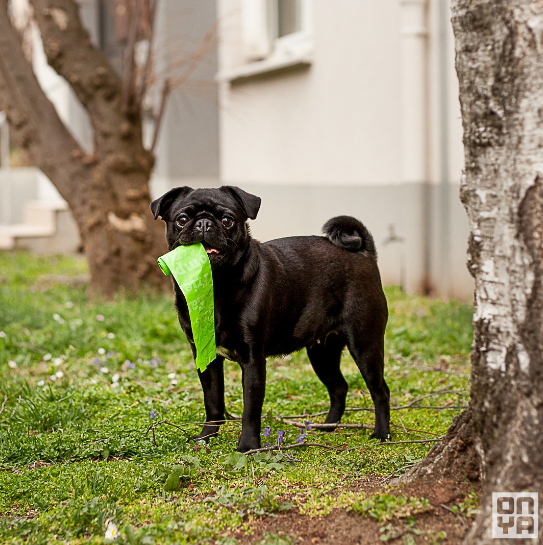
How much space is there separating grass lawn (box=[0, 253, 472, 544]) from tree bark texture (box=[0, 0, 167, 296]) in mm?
1001

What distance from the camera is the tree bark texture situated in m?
7.89

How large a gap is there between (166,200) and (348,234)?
3.34ft

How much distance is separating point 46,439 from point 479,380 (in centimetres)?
217

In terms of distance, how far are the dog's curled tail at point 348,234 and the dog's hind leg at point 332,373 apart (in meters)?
0.50

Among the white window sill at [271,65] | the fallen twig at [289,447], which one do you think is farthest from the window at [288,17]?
the fallen twig at [289,447]

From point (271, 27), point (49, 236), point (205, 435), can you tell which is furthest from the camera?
point (49, 236)

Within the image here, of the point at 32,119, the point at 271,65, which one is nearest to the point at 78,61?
the point at 32,119

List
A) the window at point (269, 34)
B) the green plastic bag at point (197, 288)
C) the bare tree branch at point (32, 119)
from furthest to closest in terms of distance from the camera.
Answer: the window at point (269, 34), the bare tree branch at point (32, 119), the green plastic bag at point (197, 288)

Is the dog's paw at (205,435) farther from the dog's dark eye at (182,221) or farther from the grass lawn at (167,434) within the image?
the dog's dark eye at (182,221)

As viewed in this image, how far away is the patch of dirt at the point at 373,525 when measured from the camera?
2537 millimetres

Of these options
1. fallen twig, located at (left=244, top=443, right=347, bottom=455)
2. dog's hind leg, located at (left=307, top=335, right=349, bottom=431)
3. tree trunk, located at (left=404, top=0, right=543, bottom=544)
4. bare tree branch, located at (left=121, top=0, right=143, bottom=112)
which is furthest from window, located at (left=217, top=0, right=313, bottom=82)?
tree trunk, located at (left=404, top=0, right=543, bottom=544)

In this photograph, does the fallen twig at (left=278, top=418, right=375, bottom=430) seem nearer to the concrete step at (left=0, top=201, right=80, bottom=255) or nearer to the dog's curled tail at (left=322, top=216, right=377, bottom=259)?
the dog's curled tail at (left=322, top=216, right=377, bottom=259)

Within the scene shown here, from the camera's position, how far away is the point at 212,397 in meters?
3.84

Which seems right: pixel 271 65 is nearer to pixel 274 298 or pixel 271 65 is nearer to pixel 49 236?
pixel 49 236
